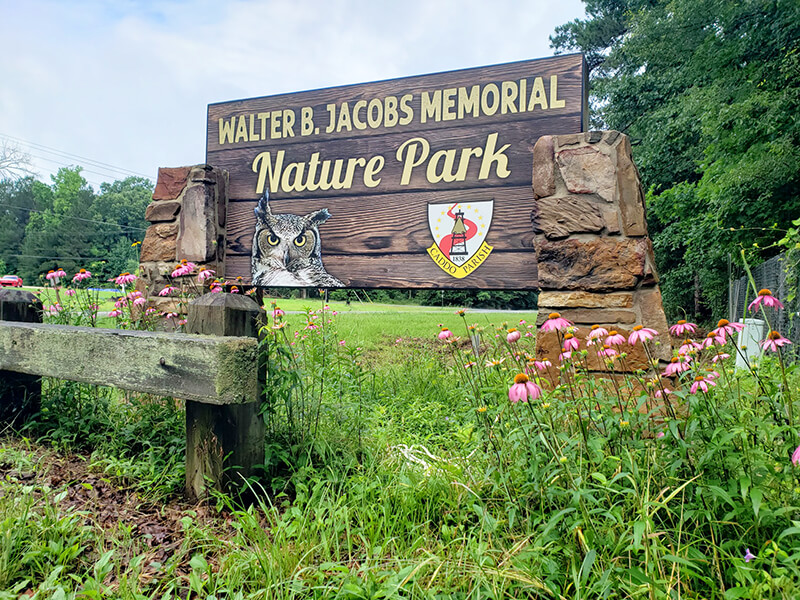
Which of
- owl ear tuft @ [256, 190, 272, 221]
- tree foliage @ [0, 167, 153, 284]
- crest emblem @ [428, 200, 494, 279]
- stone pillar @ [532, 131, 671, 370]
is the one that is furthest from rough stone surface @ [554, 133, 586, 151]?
tree foliage @ [0, 167, 153, 284]

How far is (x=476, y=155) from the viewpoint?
11.2ft

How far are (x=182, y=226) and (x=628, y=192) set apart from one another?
10.7 feet

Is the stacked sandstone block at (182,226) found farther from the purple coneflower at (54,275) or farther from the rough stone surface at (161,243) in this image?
the purple coneflower at (54,275)

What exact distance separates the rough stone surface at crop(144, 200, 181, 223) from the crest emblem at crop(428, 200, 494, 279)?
2.09 metres

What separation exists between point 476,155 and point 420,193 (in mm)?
463

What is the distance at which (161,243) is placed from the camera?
405 cm

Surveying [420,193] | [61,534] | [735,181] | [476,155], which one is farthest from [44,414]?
[735,181]

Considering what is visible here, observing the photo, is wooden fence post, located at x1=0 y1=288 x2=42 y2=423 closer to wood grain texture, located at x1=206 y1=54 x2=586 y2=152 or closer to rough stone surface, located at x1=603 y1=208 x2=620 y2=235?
wood grain texture, located at x1=206 y1=54 x2=586 y2=152

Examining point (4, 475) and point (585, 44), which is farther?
point (585, 44)

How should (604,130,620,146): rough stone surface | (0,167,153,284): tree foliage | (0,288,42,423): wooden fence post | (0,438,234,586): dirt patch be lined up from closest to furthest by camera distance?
(0,438,234,586): dirt patch, (0,288,42,423): wooden fence post, (604,130,620,146): rough stone surface, (0,167,153,284): tree foliage

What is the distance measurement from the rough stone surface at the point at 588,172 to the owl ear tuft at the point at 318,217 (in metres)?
1.74

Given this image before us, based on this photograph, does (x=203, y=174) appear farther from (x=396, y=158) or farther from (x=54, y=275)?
(x=396, y=158)

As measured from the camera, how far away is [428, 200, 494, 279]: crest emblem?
133 inches

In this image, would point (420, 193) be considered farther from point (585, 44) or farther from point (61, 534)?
point (585, 44)
